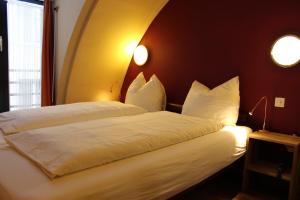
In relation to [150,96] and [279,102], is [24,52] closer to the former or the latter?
[150,96]

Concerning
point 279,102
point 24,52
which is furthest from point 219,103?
point 24,52

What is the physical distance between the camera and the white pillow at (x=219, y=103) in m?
2.82

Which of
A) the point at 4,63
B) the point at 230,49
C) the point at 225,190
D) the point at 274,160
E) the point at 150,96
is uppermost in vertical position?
the point at 230,49

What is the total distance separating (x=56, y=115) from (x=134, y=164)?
1.27 m

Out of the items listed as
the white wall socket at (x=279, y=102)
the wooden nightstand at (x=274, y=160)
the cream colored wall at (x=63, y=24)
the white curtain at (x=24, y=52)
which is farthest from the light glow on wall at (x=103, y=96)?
the white wall socket at (x=279, y=102)

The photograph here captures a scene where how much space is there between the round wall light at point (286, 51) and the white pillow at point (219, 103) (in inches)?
18.3

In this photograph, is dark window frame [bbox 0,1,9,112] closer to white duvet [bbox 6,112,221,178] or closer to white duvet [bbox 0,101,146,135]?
white duvet [bbox 0,101,146,135]

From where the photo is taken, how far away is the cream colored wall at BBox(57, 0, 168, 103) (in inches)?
138

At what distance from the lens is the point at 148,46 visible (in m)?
3.99

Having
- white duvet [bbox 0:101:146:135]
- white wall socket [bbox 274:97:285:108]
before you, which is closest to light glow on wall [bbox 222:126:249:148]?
white wall socket [bbox 274:97:285:108]

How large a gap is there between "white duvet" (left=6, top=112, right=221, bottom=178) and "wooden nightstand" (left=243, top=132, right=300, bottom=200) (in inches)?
18.1

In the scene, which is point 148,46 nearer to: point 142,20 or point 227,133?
point 142,20

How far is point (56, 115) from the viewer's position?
2.67m

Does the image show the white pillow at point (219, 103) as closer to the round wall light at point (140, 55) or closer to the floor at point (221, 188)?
the floor at point (221, 188)
